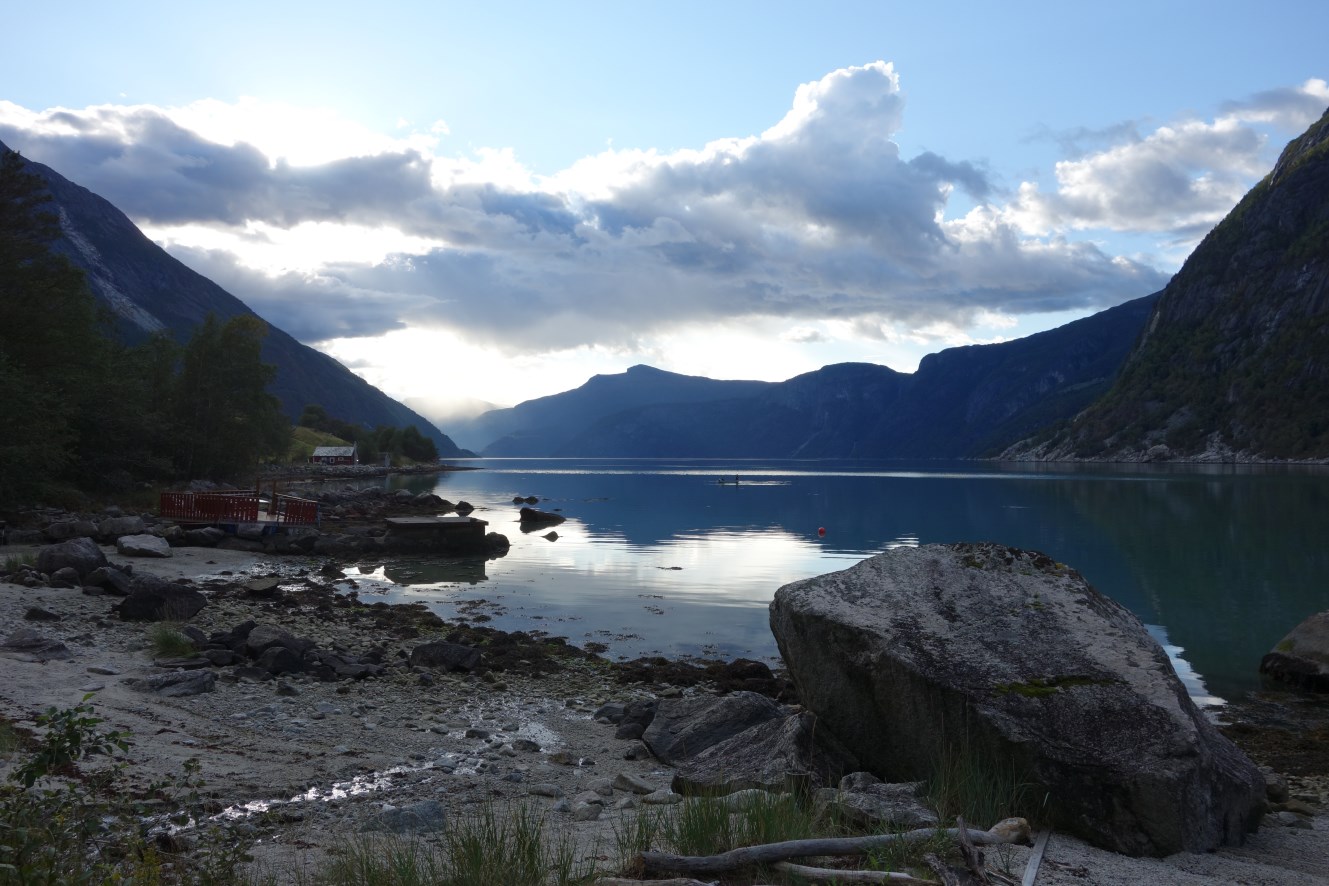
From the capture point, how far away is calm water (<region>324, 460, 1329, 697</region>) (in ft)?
79.7

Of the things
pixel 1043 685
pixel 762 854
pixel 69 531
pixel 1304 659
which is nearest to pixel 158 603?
pixel 69 531

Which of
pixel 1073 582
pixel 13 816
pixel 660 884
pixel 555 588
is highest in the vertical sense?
pixel 1073 582

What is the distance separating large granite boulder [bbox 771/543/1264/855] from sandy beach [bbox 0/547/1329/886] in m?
0.45

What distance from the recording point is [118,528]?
32.4 m

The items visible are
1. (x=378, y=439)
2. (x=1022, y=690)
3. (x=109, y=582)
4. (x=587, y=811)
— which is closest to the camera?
(x=1022, y=690)

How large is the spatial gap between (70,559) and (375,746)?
50.6 ft

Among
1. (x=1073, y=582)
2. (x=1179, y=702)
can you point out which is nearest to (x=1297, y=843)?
(x=1179, y=702)

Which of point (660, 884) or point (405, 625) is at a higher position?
point (660, 884)

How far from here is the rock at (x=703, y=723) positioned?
12.6 metres

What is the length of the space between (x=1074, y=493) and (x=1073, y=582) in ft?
287

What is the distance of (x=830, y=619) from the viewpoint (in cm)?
1048

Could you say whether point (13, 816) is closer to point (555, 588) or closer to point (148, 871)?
point (148, 871)

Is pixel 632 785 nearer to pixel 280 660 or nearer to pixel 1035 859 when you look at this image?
pixel 1035 859

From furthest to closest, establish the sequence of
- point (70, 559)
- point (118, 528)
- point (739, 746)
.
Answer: point (118, 528) → point (70, 559) → point (739, 746)
